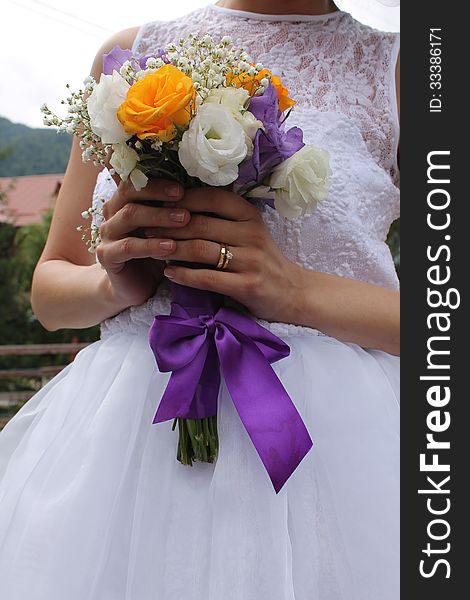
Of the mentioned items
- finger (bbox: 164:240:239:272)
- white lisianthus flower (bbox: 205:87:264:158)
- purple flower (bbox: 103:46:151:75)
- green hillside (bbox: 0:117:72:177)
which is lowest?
finger (bbox: 164:240:239:272)

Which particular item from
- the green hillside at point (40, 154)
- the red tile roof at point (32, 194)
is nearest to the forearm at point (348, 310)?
the red tile roof at point (32, 194)

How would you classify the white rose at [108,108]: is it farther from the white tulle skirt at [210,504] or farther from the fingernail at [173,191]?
the white tulle skirt at [210,504]

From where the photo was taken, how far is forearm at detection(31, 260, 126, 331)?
130 cm

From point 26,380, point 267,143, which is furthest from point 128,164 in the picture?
point 26,380

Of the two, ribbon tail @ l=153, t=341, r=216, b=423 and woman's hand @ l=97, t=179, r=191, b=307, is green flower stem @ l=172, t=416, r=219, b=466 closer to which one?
ribbon tail @ l=153, t=341, r=216, b=423

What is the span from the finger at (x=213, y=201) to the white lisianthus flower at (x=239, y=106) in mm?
86

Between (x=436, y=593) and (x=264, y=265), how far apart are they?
1.63 feet

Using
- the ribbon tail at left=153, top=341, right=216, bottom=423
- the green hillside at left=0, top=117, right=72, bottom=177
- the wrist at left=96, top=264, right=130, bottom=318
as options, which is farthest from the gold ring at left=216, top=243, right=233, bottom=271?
the green hillside at left=0, top=117, right=72, bottom=177

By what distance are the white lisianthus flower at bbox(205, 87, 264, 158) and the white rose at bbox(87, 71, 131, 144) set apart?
Result: 0.11m

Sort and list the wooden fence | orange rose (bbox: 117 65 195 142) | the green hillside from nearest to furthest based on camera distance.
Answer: orange rose (bbox: 117 65 195 142) < the wooden fence < the green hillside

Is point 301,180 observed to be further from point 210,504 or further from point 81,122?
point 210,504

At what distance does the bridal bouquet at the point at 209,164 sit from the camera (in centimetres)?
95

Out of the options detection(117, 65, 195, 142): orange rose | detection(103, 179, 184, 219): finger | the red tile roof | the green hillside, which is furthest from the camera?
the green hillside

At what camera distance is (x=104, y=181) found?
138cm
